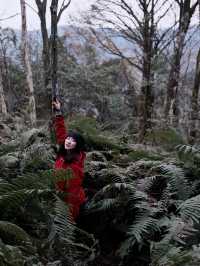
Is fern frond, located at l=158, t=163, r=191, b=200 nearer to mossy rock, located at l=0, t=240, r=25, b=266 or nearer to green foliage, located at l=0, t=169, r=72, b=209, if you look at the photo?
green foliage, located at l=0, t=169, r=72, b=209

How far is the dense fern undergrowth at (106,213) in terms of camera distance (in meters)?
4.23

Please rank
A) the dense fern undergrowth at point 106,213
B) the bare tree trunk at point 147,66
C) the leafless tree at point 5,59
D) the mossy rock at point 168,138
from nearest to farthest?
1. the dense fern undergrowth at point 106,213
2. the mossy rock at point 168,138
3. the bare tree trunk at point 147,66
4. the leafless tree at point 5,59

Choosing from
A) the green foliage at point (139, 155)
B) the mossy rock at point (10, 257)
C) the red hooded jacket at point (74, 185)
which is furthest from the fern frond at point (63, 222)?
the green foliage at point (139, 155)

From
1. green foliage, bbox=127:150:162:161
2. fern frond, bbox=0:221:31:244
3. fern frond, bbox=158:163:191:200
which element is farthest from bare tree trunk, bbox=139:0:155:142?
fern frond, bbox=0:221:31:244

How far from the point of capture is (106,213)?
6207 mm

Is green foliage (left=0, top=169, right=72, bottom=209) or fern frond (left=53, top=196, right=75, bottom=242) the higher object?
green foliage (left=0, top=169, right=72, bottom=209)

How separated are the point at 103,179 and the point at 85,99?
52.9 ft

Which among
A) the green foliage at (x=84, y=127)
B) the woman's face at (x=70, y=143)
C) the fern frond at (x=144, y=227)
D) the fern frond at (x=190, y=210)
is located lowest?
the fern frond at (x=144, y=227)

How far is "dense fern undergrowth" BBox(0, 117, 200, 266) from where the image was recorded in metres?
4.23

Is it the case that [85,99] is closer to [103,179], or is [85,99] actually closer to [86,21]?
[86,21]

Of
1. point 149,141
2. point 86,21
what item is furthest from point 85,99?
point 149,141

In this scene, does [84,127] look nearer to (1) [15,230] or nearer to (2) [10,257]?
(1) [15,230]

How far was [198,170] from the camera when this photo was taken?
252 inches

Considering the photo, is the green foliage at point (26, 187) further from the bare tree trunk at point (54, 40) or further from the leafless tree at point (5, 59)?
the leafless tree at point (5, 59)
